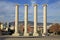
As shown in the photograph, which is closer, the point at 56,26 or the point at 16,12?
the point at 16,12

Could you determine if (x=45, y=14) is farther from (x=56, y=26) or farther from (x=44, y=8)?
(x=56, y=26)

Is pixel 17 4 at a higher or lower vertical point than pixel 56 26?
higher

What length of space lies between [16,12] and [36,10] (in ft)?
17.6

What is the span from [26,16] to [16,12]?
3005 millimetres

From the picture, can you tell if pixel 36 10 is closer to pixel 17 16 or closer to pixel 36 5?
pixel 36 5

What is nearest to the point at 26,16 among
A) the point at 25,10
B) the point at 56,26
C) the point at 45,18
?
the point at 25,10

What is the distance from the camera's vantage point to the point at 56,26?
105 m

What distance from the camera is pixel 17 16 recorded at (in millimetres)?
48594

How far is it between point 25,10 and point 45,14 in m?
5.43

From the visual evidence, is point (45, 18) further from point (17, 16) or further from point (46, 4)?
point (17, 16)

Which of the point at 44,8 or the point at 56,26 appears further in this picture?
the point at 56,26

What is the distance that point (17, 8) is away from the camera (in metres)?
49.4

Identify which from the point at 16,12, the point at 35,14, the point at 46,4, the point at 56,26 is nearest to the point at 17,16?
the point at 16,12

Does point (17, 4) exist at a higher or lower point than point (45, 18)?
higher
